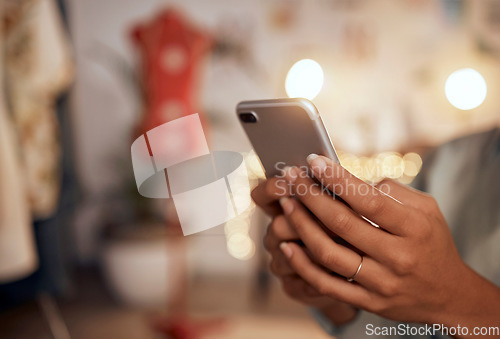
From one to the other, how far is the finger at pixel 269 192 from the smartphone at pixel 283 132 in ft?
0.09

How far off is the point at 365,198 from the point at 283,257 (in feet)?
0.49

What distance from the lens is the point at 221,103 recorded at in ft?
7.11

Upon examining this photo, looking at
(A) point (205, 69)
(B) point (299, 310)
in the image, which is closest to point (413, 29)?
(A) point (205, 69)

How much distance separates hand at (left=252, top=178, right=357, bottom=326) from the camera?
39 cm

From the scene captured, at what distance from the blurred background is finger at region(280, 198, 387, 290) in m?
1.12

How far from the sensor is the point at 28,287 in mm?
1036

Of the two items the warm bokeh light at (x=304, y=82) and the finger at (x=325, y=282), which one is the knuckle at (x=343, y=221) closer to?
the finger at (x=325, y=282)

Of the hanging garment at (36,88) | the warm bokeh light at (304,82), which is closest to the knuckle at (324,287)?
the hanging garment at (36,88)

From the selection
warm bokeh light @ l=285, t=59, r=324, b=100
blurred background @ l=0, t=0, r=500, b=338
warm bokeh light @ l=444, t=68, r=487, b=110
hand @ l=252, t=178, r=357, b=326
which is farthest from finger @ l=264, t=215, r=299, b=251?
warm bokeh light @ l=444, t=68, r=487, b=110

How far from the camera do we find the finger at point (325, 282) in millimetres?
347

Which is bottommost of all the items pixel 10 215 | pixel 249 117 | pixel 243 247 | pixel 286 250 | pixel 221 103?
pixel 243 247

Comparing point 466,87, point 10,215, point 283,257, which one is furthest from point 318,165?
point 466,87

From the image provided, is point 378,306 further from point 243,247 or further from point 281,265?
point 243,247

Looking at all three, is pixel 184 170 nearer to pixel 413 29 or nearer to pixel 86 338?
pixel 86 338
